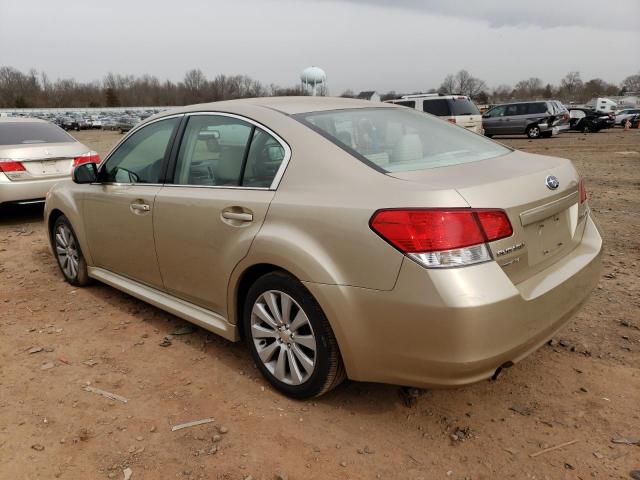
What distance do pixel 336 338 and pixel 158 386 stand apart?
1265mm

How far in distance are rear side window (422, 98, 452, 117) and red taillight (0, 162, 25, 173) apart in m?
13.1

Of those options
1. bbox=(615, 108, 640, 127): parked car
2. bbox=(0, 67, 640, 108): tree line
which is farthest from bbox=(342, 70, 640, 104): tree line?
bbox=(615, 108, 640, 127): parked car

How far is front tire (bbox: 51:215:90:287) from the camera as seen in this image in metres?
4.63

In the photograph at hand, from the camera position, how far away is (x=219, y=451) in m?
2.48


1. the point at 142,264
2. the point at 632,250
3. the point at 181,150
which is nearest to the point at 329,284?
the point at 181,150

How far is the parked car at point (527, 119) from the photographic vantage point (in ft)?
73.9

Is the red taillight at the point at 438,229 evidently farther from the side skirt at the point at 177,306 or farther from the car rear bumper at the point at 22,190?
the car rear bumper at the point at 22,190

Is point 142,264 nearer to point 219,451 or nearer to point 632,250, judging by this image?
point 219,451

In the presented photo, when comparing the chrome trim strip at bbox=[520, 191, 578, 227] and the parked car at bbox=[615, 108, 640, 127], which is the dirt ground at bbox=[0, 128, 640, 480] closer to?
the chrome trim strip at bbox=[520, 191, 578, 227]

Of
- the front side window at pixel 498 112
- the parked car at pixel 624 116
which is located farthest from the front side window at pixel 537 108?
the parked car at pixel 624 116

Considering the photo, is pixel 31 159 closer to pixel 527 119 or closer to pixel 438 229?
pixel 438 229

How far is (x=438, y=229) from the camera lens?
7.09 feet

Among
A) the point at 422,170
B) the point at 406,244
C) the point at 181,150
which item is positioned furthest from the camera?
the point at 181,150

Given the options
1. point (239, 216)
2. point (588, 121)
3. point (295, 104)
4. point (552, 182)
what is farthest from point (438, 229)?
point (588, 121)
